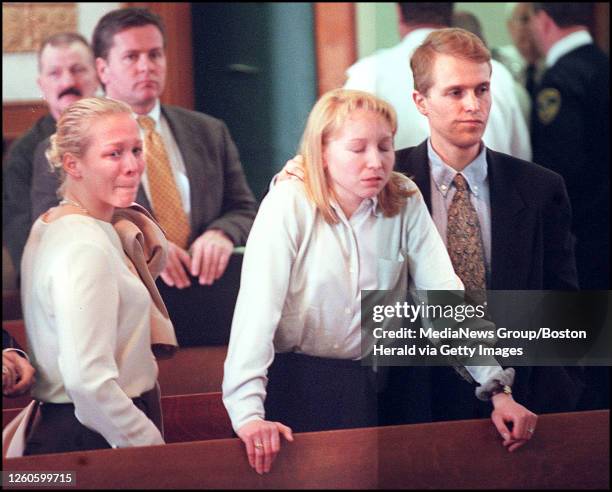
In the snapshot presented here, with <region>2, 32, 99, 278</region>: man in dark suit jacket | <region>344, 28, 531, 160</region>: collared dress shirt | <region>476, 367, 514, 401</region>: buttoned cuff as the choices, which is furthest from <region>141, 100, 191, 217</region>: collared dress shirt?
<region>476, 367, 514, 401</region>: buttoned cuff

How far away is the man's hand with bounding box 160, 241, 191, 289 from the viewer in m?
1.90

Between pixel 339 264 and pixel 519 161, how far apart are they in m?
0.42

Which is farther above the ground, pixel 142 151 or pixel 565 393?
pixel 142 151

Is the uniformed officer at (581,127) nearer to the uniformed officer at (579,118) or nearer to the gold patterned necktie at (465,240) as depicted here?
the uniformed officer at (579,118)

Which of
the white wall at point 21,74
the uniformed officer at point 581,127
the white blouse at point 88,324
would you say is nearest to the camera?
the white blouse at point 88,324

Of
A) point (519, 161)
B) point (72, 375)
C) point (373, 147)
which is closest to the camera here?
point (72, 375)

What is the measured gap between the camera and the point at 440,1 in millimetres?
2047

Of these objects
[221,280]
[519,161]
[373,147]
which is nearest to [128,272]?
[221,280]

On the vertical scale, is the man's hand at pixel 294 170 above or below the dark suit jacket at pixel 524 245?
above

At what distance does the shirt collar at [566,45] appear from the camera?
6.99 ft

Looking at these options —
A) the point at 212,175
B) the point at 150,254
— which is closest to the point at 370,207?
the point at 212,175

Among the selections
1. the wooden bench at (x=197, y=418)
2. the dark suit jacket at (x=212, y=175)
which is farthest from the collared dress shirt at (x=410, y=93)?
the wooden bench at (x=197, y=418)

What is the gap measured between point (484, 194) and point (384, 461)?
54 centimetres

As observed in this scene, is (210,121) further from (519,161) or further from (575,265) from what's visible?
(575,265)
